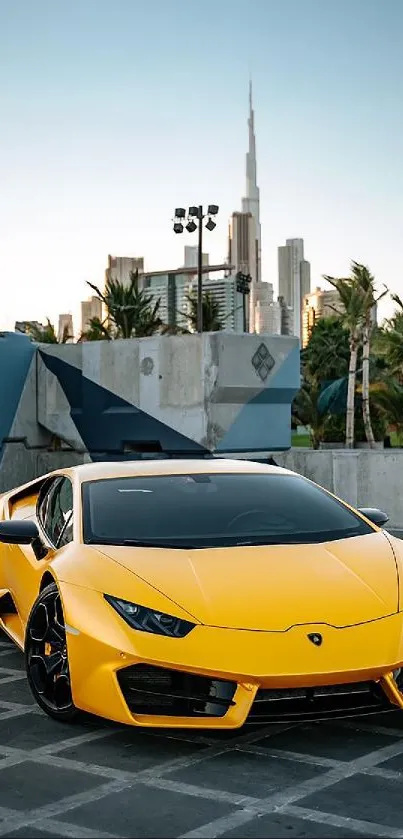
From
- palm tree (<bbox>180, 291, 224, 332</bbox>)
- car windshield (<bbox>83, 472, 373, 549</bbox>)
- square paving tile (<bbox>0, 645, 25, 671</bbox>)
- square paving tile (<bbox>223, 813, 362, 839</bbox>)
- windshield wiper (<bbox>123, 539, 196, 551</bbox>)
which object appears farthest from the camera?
palm tree (<bbox>180, 291, 224, 332</bbox>)

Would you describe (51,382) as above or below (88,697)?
above

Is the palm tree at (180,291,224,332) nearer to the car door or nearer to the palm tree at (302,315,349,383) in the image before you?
the palm tree at (302,315,349,383)

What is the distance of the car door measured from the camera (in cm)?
611

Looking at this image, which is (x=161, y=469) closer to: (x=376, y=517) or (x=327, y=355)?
(x=376, y=517)

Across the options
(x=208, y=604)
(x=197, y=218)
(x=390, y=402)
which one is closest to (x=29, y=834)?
(x=208, y=604)

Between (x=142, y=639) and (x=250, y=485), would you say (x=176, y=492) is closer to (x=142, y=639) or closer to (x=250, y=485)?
(x=250, y=485)

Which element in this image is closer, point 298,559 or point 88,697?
point 88,697

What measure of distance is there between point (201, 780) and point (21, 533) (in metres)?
2.18

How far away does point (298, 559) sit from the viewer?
5.35 m

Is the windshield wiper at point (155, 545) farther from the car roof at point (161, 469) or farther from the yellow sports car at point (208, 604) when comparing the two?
the car roof at point (161, 469)

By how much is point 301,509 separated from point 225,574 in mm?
1059

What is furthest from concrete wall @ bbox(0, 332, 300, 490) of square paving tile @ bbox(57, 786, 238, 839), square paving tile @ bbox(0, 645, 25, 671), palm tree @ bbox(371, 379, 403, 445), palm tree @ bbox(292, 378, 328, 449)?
palm tree @ bbox(292, 378, 328, 449)

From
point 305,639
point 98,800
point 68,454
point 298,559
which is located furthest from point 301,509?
point 68,454

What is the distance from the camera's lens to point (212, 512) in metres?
5.92
